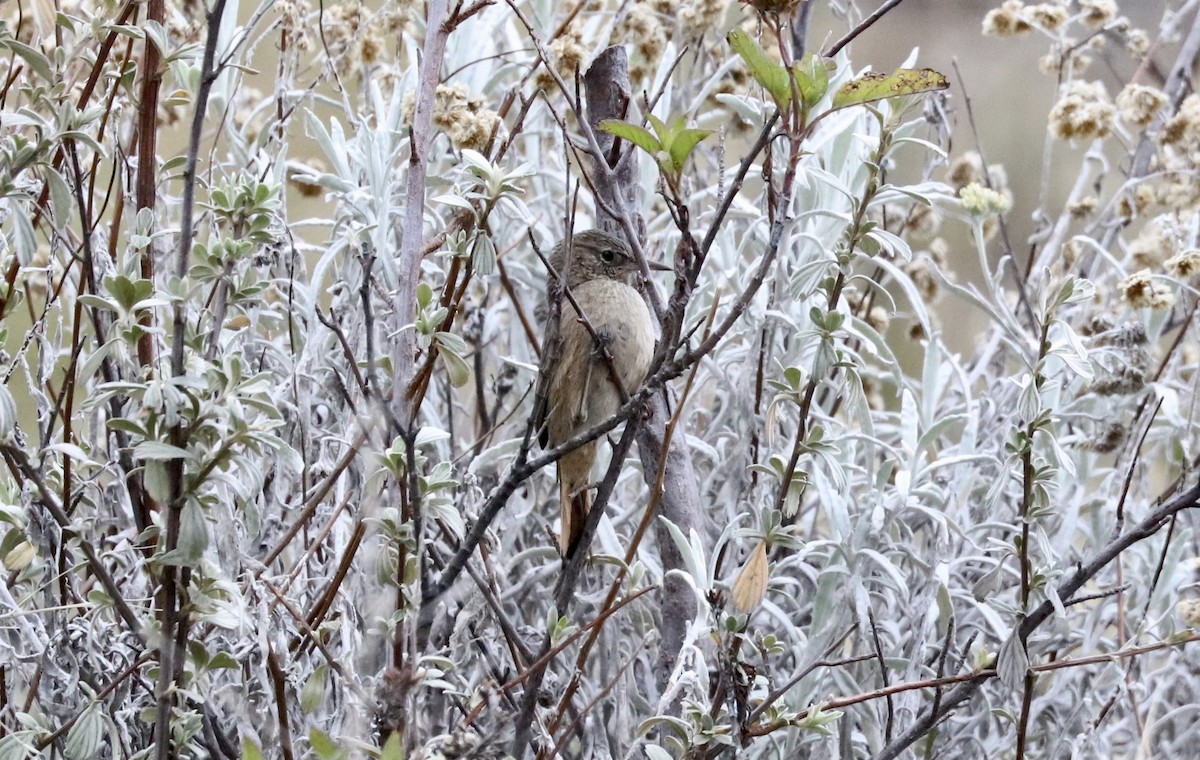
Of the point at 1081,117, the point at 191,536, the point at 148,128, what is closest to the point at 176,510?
the point at 191,536

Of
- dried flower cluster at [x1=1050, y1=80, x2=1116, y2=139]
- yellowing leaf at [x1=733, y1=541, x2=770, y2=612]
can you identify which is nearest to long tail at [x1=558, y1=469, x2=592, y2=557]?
yellowing leaf at [x1=733, y1=541, x2=770, y2=612]

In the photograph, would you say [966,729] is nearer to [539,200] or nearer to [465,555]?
[465,555]

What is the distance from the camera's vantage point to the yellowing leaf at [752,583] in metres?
1.35

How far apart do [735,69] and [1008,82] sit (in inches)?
104

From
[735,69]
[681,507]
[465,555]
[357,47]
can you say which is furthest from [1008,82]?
[465,555]

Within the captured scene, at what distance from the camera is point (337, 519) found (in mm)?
1646

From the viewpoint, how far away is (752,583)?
1.35 m

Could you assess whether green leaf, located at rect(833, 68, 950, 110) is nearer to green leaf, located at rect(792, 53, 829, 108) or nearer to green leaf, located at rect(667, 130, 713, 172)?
green leaf, located at rect(792, 53, 829, 108)

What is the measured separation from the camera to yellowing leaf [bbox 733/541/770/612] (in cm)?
135

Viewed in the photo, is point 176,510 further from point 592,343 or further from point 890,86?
point 592,343

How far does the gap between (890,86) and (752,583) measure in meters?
0.57

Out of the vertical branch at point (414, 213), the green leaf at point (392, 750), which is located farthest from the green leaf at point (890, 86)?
the green leaf at point (392, 750)

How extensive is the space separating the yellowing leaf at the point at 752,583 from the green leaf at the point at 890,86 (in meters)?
0.52

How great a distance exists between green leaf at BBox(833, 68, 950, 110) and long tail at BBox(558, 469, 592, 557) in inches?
32.7
